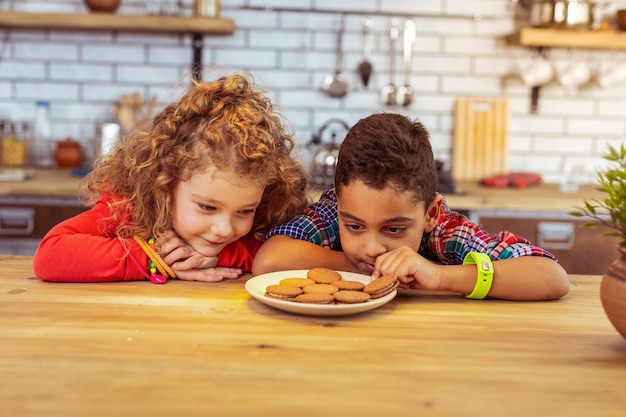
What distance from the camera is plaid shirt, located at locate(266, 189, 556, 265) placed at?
162 centimetres

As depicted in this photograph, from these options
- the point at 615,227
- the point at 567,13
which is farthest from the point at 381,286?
the point at 567,13

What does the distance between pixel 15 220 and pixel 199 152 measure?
1781mm

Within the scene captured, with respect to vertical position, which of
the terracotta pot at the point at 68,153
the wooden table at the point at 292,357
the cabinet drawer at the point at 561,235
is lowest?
the cabinet drawer at the point at 561,235

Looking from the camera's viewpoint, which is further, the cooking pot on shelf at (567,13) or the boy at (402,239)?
the cooking pot on shelf at (567,13)

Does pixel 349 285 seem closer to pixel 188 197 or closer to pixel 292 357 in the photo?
pixel 292 357

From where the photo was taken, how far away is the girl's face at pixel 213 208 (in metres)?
1.56

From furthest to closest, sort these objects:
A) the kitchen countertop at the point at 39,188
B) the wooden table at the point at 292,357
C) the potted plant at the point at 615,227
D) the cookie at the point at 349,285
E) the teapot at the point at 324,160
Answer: the teapot at the point at 324,160 < the kitchen countertop at the point at 39,188 < the cookie at the point at 349,285 < the potted plant at the point at 615,227 < the wooden table at the point at 292,357

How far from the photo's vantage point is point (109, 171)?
1836mm

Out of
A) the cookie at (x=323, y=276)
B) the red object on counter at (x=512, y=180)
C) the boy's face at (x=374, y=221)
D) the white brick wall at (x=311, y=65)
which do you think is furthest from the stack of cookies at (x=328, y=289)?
the white brick wall at (x=311, y=65)

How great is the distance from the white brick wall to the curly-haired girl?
194cm

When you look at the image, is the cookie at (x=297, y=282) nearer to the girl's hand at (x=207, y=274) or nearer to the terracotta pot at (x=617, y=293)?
the girl's hand at (x=207, y=274)

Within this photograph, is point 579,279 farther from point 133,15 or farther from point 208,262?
point 133,15

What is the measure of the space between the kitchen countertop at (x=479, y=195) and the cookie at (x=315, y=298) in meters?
1.88

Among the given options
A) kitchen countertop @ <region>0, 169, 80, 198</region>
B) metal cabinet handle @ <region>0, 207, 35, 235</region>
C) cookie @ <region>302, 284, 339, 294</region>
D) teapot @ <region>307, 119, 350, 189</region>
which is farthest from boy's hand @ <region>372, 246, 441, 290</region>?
metal cabinet handle @ <region>0, 207, 35, 235</region>
